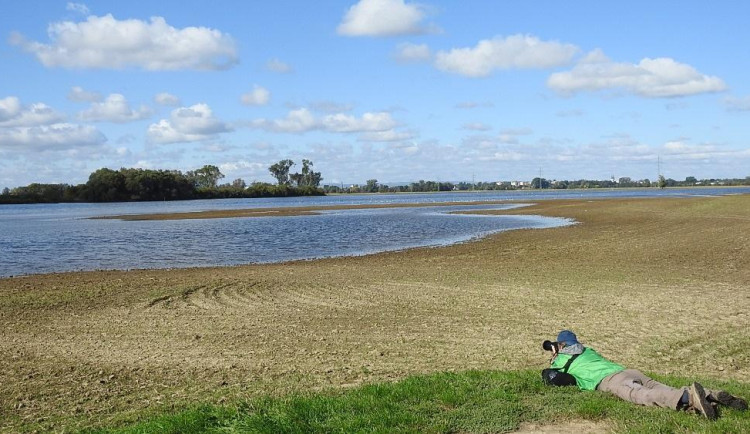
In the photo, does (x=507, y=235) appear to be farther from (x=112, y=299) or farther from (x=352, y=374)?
(x=352, y=374)

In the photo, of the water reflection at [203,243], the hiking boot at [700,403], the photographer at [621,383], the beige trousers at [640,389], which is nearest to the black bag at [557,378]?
the photographer at [621,383]

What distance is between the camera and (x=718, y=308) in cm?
1229

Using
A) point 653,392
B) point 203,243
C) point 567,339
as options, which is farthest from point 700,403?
point 203,243

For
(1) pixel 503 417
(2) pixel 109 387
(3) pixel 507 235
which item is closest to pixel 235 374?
(2) pixel 109 387

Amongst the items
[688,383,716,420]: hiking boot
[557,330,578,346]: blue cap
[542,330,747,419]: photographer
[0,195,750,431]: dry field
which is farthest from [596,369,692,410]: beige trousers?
[0,195,750,431]: dry field

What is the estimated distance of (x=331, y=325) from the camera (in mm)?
11789

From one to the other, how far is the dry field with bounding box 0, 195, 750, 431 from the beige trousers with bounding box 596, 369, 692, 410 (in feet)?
6.46

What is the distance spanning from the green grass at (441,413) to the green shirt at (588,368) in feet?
0.59

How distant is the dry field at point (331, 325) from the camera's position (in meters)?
8.27

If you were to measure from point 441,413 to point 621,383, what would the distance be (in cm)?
180

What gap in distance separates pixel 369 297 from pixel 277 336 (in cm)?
407

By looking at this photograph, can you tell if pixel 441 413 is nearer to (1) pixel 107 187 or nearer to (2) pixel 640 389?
(2) pixel 640 389

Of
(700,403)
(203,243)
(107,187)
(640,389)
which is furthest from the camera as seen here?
(107,187)

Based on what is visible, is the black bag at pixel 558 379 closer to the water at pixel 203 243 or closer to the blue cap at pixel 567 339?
the blue cap at pixel 567 339
